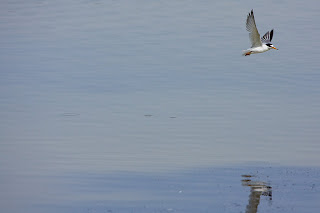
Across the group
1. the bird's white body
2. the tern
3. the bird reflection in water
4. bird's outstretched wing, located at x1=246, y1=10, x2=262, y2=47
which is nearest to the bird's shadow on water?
→ the bird reflection in water

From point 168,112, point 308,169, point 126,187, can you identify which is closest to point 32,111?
point 168,112

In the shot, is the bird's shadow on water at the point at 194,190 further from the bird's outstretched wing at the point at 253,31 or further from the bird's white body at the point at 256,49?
the bird's white body at the point at 256,49

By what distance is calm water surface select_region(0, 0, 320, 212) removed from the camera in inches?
640

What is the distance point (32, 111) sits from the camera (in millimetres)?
24250

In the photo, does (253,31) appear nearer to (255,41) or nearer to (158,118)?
(255,41)

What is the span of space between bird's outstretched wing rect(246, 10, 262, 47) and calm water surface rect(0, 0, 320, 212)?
7.00ft

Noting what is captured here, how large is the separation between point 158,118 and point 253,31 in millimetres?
4496

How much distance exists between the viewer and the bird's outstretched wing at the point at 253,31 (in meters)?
23.8

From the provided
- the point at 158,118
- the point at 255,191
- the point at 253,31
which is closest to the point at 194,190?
the point at 255,191

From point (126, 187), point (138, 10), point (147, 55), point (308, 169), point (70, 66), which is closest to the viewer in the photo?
point (126, 187)

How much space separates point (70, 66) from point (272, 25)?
50.1 ft

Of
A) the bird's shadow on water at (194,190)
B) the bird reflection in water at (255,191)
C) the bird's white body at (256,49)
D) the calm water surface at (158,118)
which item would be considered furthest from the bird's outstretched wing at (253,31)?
the bird reflection in water at (255,191)

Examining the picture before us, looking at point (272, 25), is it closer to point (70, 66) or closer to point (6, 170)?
point (70, 66)

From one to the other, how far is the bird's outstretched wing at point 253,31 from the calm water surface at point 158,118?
2.13 meters
